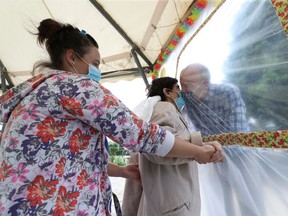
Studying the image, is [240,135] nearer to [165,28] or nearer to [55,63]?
[55,63]

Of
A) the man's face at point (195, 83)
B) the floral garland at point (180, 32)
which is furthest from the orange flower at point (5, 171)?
the floral garland at point (180, 32)

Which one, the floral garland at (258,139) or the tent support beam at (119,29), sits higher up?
the tent support beam at (119,29)

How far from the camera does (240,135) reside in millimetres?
1066

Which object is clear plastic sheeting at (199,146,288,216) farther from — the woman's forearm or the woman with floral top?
the woman with floral top

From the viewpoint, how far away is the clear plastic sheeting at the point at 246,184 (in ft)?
2.88

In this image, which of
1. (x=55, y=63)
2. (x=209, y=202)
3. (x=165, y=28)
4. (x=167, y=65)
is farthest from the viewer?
(x=167, y=65)

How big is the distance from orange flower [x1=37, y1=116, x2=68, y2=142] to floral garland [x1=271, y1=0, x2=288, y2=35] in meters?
0.75

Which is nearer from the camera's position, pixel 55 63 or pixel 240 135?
pixel 55 63

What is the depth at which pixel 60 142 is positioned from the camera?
702 mm

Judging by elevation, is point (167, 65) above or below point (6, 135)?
above

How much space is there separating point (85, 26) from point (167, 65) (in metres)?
1.11

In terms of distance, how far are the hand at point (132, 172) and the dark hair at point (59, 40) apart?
0.57 m

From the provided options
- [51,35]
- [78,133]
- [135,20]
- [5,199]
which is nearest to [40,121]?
[78,133]

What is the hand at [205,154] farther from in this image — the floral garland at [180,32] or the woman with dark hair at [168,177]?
the floral garland at [180,32]
